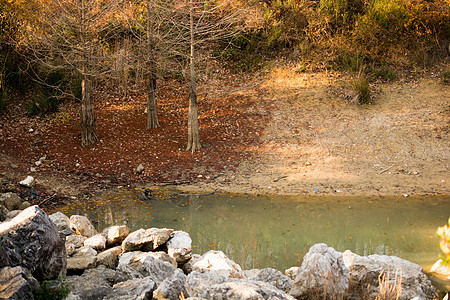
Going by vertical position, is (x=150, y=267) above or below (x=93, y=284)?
below

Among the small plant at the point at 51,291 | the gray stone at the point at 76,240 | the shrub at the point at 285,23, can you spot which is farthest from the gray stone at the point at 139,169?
the shrub at the point at 285,23

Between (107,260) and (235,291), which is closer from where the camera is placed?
(235,291)

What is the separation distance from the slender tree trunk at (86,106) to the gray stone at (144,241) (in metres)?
6.92

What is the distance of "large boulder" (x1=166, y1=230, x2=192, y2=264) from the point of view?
613 cm

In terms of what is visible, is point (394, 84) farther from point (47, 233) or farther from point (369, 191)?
point (47, 233)

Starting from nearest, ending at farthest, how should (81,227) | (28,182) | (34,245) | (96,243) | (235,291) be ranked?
(235,291) → (34,245) → (96,243) → (81,227) → (28,182)

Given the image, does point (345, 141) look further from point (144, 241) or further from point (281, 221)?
point (144, 241)

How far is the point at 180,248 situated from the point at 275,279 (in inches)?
62.6

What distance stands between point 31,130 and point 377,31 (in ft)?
44.5

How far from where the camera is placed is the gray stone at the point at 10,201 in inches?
328

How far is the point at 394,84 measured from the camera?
15914 millimetres

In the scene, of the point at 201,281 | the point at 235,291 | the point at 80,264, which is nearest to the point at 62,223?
the point at 80,264

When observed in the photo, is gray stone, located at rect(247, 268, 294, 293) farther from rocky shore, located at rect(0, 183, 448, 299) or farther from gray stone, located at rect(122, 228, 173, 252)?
gray stone, located at rect(122, 228, 173, 252)

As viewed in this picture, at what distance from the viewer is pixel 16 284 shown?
11.8 ft
